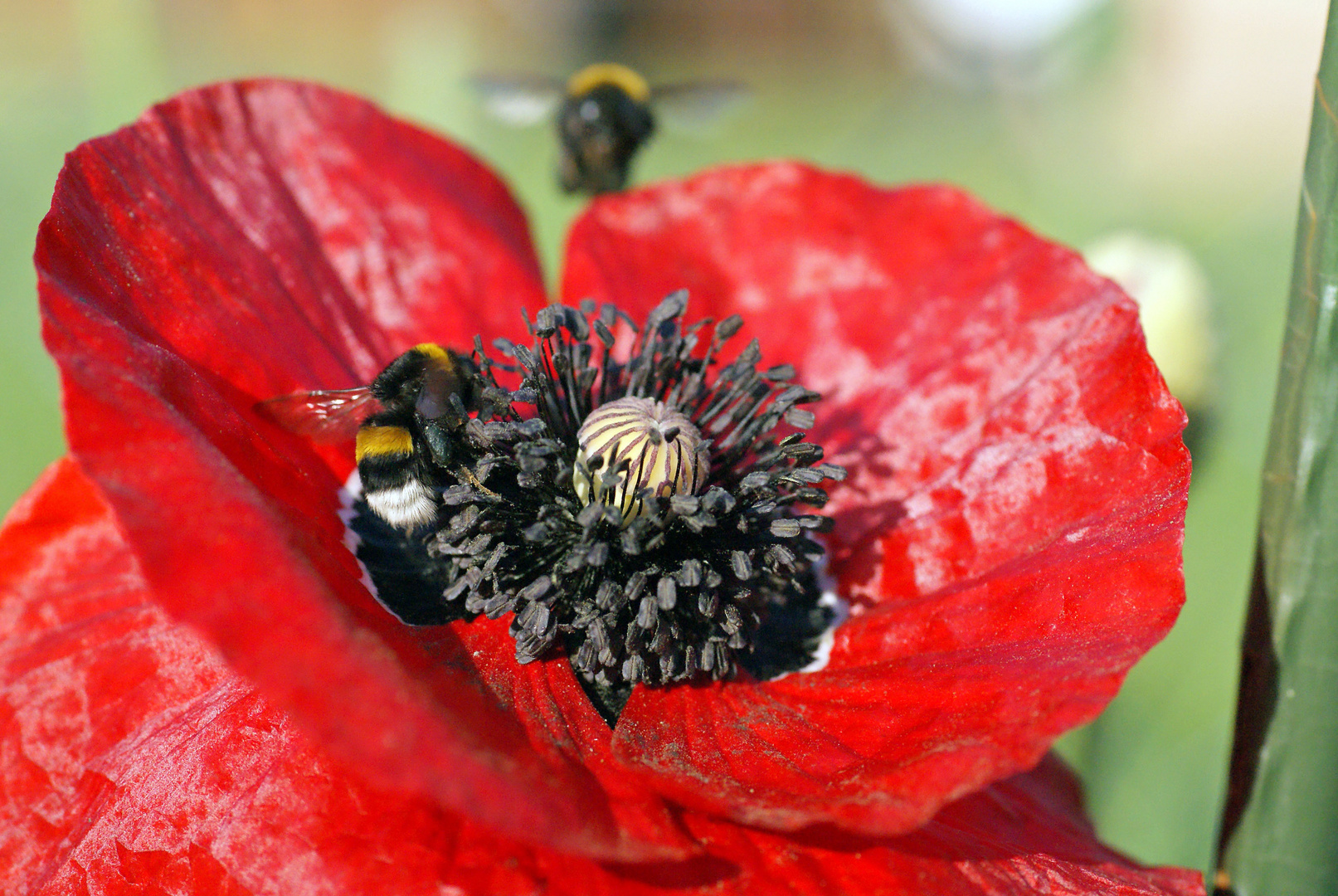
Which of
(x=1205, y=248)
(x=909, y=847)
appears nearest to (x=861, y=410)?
(x=909, y=847)

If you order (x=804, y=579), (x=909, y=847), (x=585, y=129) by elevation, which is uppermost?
(x=585, y=129)

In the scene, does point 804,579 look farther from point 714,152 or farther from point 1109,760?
point 714,152

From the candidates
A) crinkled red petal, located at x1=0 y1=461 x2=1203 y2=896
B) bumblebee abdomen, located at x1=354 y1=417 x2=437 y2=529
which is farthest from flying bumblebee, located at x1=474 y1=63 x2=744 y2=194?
crinkled red petal, located at x1=0 y1=461 x2=1203 y2=896

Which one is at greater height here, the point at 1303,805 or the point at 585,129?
the point at 585,129

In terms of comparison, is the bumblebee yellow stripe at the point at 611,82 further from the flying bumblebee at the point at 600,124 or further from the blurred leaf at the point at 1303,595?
the blurred leaf at the point at 1303,595

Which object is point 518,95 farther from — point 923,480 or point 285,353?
point 923,480

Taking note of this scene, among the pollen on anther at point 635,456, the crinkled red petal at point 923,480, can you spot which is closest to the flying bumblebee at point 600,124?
the crinkled red petal at point 923,480

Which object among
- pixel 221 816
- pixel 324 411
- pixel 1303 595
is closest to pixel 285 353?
pixel 324 411
